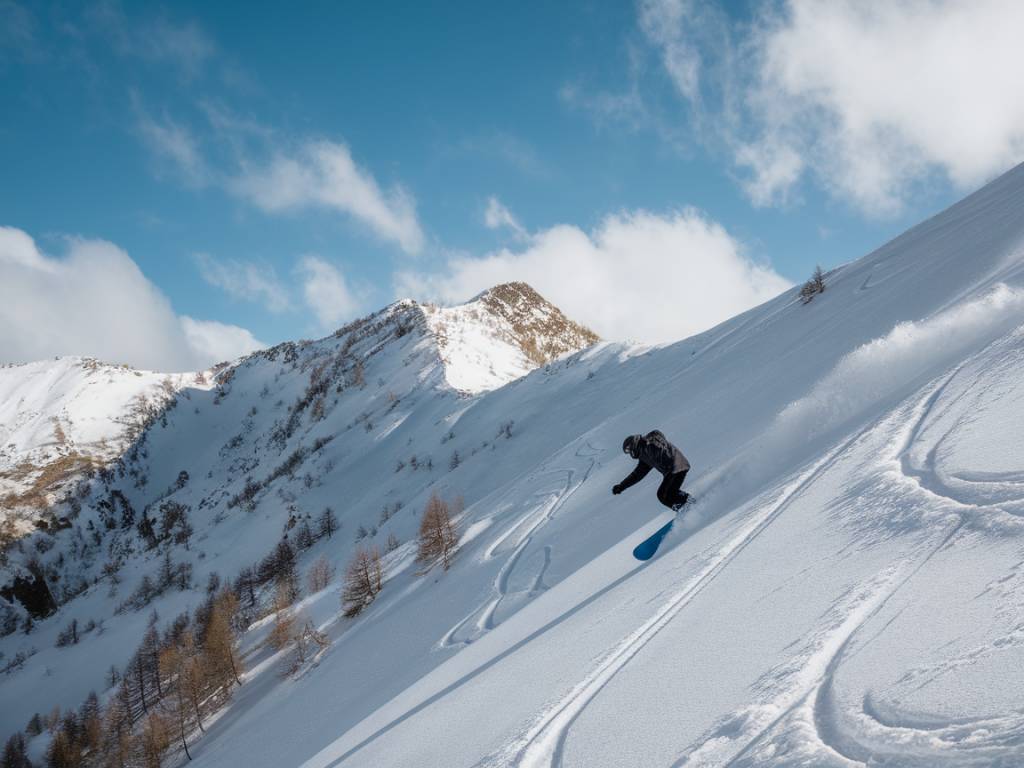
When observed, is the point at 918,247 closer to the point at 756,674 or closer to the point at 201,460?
the point at 756,674

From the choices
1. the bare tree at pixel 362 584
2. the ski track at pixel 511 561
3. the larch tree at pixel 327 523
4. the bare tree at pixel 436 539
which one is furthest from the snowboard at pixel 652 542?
the larch tree at pixel 327 523

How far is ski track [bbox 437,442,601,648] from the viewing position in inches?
471

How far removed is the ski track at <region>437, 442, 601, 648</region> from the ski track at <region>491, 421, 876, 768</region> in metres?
6.20

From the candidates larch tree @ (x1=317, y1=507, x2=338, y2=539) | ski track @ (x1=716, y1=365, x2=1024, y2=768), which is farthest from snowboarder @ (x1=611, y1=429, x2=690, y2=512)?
larch tree @ (x1=317, y1=507, x2=338, y2=539)

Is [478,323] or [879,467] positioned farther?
[478,323]

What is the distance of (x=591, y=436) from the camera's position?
2833 centimetres

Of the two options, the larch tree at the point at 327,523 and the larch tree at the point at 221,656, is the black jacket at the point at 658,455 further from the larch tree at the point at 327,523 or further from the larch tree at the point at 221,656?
the larch tree at the point at 327,523

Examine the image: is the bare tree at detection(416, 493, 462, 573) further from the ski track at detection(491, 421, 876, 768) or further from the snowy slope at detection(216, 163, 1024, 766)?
the ski track at detection(491, 421, 876, 768)

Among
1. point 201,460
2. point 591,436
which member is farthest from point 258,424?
point 591,436

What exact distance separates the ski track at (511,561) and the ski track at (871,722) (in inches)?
336

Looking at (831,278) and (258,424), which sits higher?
(258,424)

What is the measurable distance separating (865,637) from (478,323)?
343ft

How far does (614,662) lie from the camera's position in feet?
16.6

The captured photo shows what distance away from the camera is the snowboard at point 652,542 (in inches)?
334
